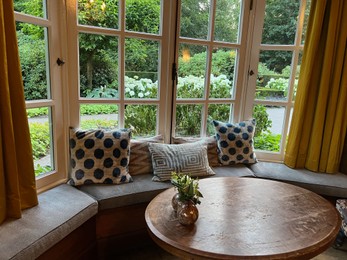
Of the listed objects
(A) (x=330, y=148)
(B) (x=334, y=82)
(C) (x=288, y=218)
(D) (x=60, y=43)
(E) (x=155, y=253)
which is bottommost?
(E) (x=155, y=253)

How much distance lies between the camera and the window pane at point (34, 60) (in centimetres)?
161

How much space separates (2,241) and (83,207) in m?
0.45

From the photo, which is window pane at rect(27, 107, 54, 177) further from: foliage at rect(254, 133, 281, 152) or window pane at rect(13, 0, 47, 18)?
foliage at rect(254, 133, 281, 152)

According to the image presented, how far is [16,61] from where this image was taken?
4.50 feet

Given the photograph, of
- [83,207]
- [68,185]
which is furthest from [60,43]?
[83,207]

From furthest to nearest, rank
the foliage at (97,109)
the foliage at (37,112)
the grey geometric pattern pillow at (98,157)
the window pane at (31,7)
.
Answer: the foliage at (97,109) < the grey geometric pattern pillow at (98,157) < the foliage at (37,112) < the window pane at (31,7)

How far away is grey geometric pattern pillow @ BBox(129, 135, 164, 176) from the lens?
83.0 inches

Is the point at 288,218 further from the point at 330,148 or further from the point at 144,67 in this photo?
the point at 144,67

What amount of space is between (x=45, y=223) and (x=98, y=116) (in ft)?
2.99

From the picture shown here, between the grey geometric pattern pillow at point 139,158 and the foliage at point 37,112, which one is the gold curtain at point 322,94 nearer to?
the grey geometric pattern pillow at point 139,158

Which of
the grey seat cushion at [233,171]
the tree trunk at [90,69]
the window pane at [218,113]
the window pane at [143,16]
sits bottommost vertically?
the grey seat cushion at [233,171]

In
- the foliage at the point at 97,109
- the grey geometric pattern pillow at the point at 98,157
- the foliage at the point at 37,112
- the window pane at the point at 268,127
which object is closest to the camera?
the foliage at the point at 37,112

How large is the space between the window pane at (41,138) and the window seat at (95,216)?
0.18m

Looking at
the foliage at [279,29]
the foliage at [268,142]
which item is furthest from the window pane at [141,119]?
the foliage at [279,29]
